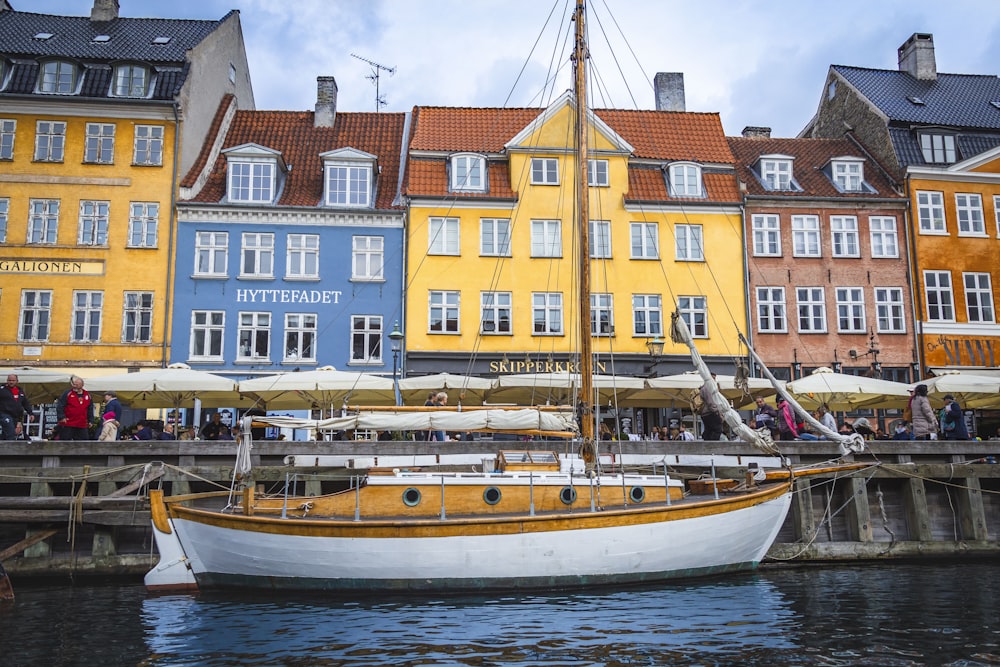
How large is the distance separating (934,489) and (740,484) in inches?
201

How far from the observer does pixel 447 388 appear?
72.7ft

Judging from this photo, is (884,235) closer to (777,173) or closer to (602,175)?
(777,173)

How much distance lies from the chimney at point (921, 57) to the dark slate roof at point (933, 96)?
0.96 feet

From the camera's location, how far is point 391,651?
1055cm

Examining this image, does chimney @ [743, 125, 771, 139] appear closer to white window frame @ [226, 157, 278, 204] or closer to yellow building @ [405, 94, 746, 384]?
yellow building @ [405, 94, 746, 384]

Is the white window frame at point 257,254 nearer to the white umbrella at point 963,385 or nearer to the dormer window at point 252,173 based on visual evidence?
the dormer window at point 252,173

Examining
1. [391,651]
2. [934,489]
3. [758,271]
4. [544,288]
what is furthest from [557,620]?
[758,271]

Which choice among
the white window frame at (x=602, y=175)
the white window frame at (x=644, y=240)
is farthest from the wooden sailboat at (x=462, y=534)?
the white window frame at (x=602, y=175)

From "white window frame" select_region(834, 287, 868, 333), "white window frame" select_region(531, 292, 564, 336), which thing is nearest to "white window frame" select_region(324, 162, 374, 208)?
"white window frame" select_region(531, 292, 564, 336)

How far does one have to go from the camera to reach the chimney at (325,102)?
35.1 meters

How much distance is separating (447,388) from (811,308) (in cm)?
1622

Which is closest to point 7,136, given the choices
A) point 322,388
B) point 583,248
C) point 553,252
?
point 322,388

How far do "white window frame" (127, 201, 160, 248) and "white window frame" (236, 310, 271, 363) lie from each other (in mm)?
4031

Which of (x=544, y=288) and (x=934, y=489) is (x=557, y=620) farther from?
(x=544, y=288)
